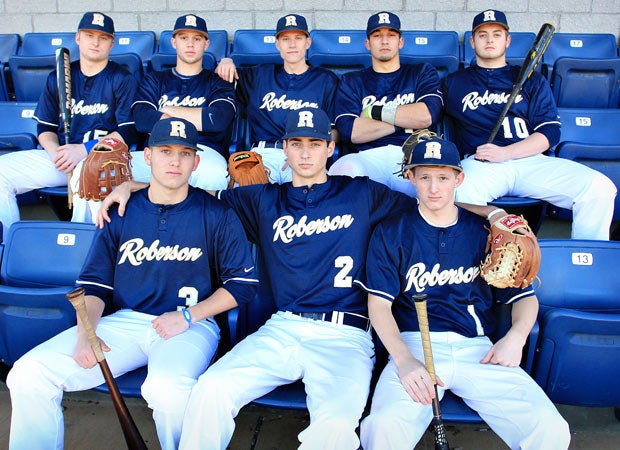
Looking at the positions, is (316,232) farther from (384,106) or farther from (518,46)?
(518,46)

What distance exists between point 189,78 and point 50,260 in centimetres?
147

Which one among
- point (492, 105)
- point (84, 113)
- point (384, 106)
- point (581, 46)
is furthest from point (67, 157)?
point (581, 46)

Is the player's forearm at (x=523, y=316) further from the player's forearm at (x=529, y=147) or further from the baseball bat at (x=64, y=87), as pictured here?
the baseball bat at (x=64, y=87)

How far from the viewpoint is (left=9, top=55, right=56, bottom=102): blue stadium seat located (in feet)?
13.4

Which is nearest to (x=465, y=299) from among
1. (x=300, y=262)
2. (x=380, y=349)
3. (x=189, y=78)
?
(x=380, y=349)

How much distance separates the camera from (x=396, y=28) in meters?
3.22

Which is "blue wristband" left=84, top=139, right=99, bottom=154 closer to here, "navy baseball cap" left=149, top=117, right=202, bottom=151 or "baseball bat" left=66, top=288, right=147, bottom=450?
"navy baseball cap" left=149, top=117, right=202, bottom=151

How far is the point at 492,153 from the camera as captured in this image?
9.72ft

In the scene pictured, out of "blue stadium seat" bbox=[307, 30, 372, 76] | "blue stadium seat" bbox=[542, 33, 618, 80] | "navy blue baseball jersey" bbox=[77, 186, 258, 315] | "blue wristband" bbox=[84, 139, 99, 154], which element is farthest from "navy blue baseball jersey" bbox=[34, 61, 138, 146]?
"blue stadium seat" bbox=[542, 33, 618, 80]

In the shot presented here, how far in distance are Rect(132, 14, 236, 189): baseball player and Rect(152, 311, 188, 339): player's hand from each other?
1.09 metres

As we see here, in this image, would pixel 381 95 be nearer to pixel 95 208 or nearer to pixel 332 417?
pixel 95 208

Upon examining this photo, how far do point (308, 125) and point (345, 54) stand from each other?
1823 mm

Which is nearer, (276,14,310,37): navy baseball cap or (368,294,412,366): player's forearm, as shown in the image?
(368,294,412,366): player's forearm

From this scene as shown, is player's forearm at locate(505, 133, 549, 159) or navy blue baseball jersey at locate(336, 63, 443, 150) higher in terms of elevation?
navy blue baseball jersey at locate(336, 63, 443, 150)
